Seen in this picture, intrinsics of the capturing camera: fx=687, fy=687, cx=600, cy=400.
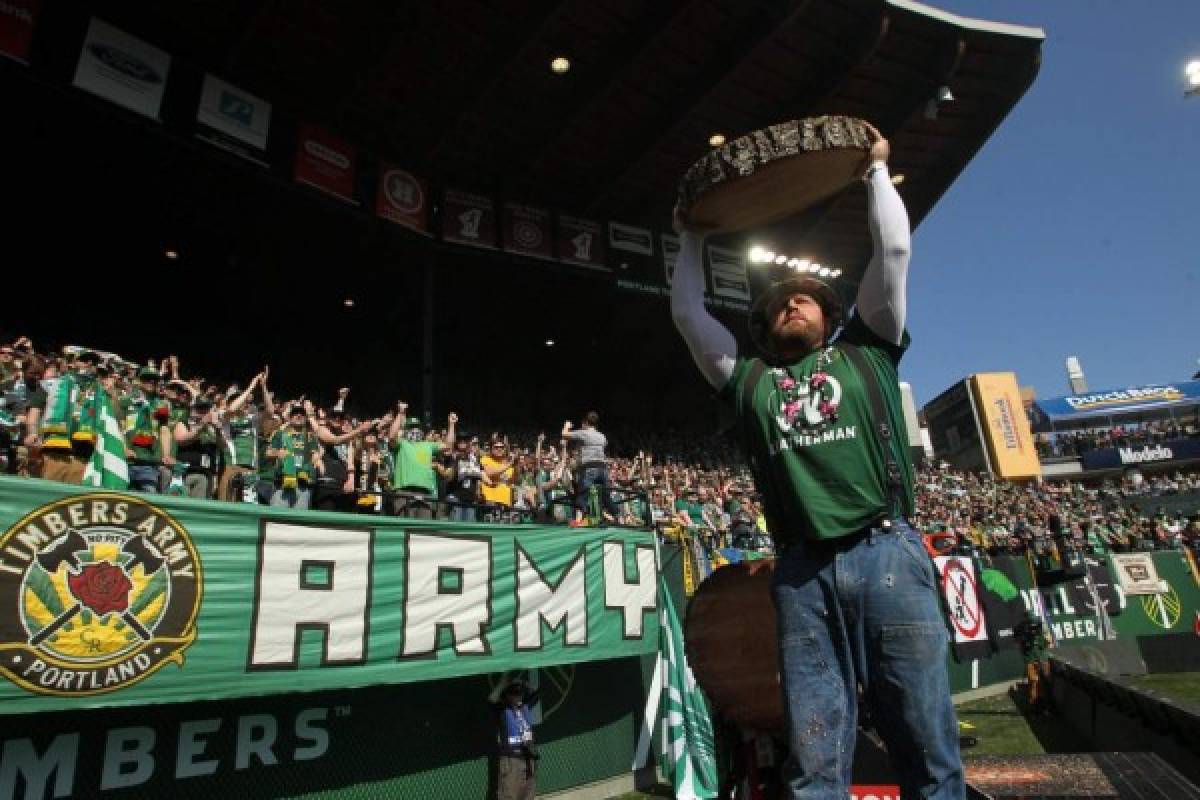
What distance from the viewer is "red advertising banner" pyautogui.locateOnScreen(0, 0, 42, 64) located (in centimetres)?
1109

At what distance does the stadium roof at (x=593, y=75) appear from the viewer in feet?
48.3

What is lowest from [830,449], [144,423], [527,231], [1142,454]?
[830,449]

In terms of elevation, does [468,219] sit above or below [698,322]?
above

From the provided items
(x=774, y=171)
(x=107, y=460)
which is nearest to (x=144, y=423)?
(x=107, y=460)

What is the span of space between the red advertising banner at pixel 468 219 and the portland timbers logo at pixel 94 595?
14179 millimetres

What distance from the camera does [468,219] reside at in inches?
739

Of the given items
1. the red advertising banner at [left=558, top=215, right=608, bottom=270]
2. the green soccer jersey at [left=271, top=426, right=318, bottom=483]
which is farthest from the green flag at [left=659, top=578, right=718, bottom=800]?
the red advertising banner at [left=558, top=215, right=608, bottom=270]

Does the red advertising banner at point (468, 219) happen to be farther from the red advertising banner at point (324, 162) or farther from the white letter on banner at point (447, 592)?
the white letter on banner at point (447, 592)

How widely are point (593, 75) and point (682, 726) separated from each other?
15089mm

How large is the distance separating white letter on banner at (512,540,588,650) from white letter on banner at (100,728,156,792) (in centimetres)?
331

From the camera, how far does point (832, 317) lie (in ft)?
7.98

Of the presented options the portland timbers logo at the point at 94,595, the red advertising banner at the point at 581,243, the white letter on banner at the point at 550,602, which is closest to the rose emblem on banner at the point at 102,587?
the portland timbers logo at the point at 94,595

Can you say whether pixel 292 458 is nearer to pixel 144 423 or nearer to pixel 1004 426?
pixel 144 423

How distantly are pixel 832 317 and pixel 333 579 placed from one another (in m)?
5.23
